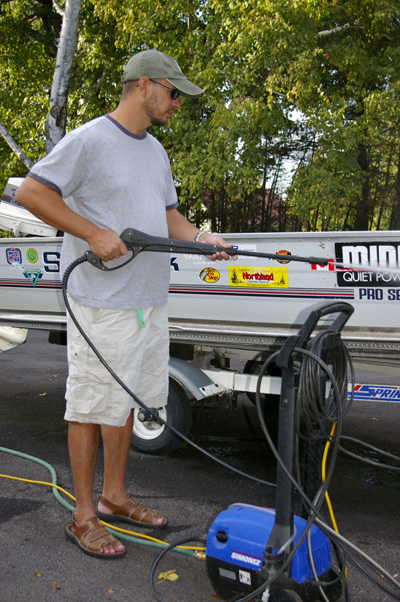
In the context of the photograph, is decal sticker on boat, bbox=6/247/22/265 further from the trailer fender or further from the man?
the man

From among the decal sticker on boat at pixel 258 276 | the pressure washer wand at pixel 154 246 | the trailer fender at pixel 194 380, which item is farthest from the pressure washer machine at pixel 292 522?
the trailer fender at pixel 194 380

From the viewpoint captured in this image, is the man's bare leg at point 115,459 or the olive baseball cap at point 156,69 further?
the man's bare leg at point 115,459

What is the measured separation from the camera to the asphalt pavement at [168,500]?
2.85 m

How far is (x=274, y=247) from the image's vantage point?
14.4 ft

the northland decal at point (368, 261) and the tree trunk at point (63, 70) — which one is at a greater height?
the tree trunk at point (63, 70)

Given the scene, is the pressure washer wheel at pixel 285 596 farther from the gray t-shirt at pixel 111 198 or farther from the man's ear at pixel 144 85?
the man's ear at pixel 144 85

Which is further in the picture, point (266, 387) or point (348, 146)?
point (348, 146)

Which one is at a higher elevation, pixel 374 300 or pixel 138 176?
pixel 138 176

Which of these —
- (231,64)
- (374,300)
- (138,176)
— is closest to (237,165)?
(231,64)

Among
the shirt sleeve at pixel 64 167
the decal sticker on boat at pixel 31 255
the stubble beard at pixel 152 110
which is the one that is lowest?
the decal sticker on boat at pixel 31 255

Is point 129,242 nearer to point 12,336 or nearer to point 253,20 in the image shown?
point 12,336

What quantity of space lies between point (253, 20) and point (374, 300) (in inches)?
342

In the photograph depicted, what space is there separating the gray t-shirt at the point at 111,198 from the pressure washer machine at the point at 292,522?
94 cm

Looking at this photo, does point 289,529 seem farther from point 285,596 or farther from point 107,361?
point 107,361
